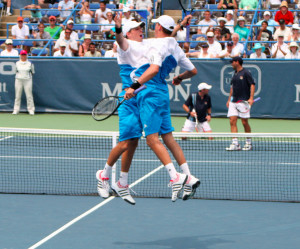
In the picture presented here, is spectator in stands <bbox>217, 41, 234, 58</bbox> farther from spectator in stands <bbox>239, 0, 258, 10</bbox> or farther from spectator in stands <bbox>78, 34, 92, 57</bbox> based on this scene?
spectator in stands <bbox>78, 34, 92, 57</bbox>

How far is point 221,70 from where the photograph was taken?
20062mm

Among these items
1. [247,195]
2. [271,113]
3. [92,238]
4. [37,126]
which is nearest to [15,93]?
[37,126]

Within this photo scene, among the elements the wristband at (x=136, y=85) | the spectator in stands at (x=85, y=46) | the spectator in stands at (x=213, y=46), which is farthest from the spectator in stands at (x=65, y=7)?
the wristband at (x=136, y=85)

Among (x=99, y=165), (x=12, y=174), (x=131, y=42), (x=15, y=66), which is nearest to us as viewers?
(x=131, y=42)

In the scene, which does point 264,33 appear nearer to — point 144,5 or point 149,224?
point 144,5

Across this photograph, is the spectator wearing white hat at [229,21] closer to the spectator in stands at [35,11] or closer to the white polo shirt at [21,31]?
the white polo shirt at [21,31]

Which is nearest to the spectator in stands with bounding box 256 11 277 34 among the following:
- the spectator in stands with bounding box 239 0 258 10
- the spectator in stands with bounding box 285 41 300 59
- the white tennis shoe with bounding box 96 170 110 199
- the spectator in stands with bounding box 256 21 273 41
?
the spectator in stands with bounding box 256 21 273 41

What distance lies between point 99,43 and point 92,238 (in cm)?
1530

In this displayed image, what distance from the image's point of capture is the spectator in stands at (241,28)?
71.4ft

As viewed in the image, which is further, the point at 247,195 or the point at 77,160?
the point at 77,160

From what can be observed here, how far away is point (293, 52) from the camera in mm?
19750

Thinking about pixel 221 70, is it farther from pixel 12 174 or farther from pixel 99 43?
pixel 12 174

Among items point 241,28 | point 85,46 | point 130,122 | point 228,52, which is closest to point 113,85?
point 85,46

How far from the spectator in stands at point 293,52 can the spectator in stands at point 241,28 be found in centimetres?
218
